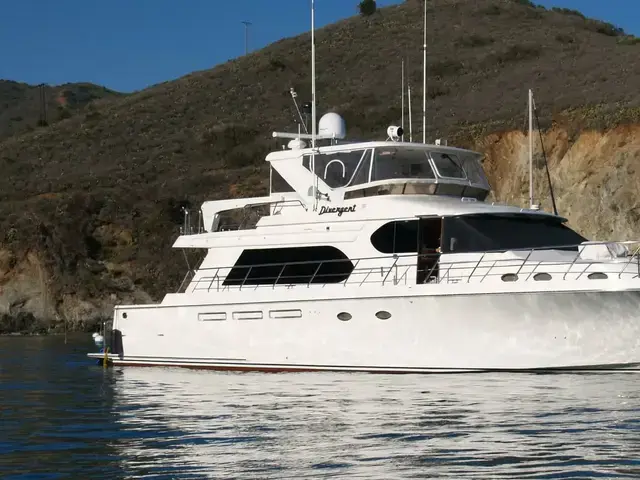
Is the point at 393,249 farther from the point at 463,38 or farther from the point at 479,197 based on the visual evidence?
the point at 463,38

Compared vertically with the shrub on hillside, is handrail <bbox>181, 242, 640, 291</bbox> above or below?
below

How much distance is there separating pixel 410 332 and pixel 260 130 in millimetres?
41403

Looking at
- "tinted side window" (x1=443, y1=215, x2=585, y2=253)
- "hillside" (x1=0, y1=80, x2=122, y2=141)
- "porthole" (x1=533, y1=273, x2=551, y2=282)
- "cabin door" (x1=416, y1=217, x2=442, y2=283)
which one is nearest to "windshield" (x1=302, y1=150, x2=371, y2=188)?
"cabin door" (x1=416, y1=217, x2=442, y2=283)

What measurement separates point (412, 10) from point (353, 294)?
6480 cm

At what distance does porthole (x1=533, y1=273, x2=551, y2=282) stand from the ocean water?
154 centimetres

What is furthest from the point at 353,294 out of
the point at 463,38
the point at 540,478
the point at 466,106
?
the point at 463,38

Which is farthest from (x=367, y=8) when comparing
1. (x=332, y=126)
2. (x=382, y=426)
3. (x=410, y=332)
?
(x=382, y=426)

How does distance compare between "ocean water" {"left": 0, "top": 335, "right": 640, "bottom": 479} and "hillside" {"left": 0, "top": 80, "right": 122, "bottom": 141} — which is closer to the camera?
"ocean water" {"left": 0, "top": 335, "right": 640, "bottom": 479}

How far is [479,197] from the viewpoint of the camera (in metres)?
20.8

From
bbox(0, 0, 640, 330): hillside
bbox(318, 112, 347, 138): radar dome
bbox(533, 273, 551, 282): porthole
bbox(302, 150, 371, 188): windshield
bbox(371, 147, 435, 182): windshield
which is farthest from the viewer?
bbox(0, 0, 640, 330): hillside

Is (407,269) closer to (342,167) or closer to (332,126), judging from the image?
(342,167)

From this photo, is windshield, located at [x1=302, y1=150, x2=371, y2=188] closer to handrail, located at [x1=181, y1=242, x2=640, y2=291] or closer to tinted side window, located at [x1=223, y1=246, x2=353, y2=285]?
tinted side window, located at [x1=223, y1=246, x2=353, y2=285]

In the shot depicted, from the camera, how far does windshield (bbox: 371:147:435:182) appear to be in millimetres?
19719

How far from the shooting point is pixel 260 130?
5822 centimetres
